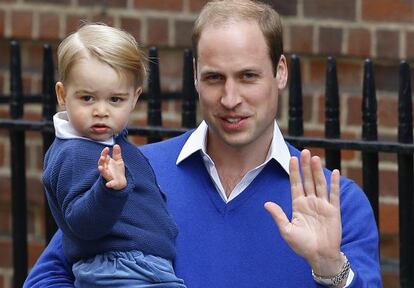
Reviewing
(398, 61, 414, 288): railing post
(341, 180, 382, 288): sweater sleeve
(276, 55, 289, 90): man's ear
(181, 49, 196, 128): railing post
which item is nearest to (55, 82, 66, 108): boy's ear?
(276, 55, 289, 90): man's ear

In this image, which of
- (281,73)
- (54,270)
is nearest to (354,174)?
(281,73)

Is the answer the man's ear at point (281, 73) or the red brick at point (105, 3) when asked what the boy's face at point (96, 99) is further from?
the red brick at point (105, 3)

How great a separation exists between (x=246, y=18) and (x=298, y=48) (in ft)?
6.37

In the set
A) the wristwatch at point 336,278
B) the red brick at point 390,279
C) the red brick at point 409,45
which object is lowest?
the red brick at point 390,279

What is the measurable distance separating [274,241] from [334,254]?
318 mm

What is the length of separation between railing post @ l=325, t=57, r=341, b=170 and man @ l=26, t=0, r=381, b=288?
2.59ft

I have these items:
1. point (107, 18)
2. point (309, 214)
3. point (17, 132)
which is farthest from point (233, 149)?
point (107, 18)

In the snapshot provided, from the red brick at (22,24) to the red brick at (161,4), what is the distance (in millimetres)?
503

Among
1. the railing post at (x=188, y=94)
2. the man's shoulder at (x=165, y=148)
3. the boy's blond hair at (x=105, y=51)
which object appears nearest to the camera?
the boy's blond hair at (x=105, y=51)

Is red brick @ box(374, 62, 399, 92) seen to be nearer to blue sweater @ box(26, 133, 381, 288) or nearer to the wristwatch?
blue sweater @ box(26, 133, 381, 288)

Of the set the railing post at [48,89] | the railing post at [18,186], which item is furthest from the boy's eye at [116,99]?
the railing post at [18,186]

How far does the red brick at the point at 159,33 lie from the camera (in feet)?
19.4

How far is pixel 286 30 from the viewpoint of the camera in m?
5.73

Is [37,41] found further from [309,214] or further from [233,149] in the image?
[309,214]
